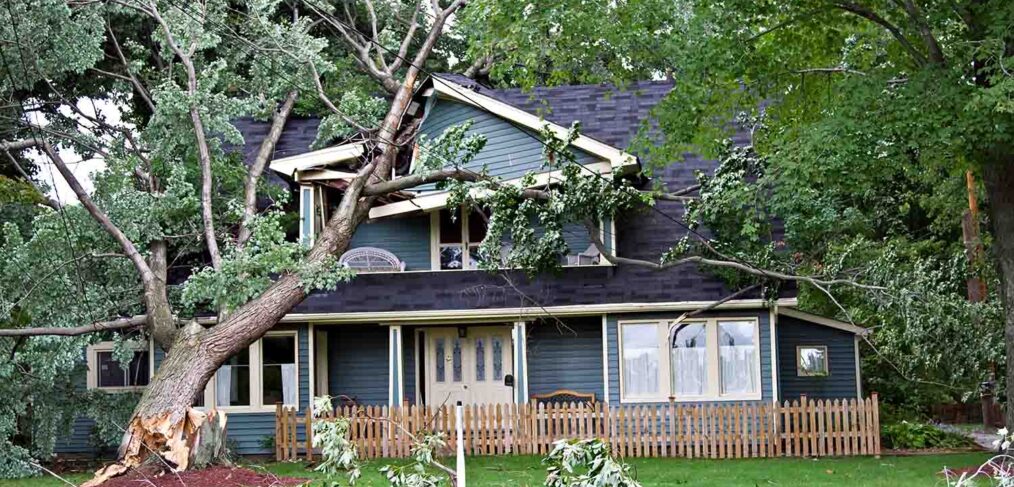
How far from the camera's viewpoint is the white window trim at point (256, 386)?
21594mm

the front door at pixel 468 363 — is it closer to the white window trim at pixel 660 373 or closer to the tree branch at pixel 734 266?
the white window trim at pixel 660 373

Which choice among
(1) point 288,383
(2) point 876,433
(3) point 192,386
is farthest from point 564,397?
(3) point 192,386

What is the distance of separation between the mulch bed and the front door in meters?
7.58

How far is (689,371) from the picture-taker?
69.5ft

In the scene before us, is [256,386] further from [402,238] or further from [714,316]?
[714,316]

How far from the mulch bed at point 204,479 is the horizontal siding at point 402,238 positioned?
7.76 metres

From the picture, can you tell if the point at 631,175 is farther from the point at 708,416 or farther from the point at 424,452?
the point at 424,452

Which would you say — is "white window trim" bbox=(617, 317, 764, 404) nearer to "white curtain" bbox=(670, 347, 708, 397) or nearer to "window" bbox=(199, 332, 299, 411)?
"white curtain" bbox=(670, 347, 708, 397)

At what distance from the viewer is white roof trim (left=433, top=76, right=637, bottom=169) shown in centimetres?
2056

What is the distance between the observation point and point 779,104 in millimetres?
18969

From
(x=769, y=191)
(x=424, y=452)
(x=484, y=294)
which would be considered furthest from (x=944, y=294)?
(x=424, y=452)

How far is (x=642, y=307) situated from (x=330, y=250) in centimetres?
576

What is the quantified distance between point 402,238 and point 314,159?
2.25 metres

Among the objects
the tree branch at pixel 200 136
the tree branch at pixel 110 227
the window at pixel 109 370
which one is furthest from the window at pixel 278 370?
the tree branch at pixel 110 227
